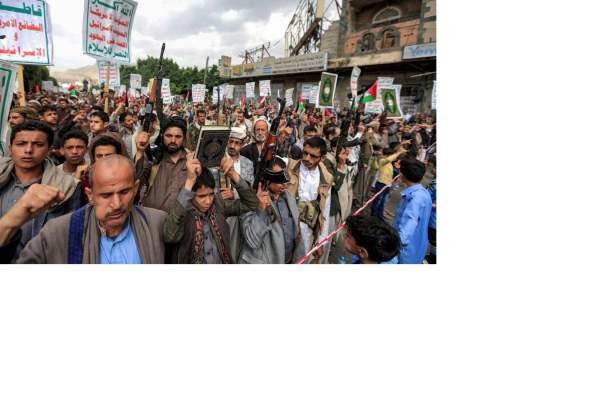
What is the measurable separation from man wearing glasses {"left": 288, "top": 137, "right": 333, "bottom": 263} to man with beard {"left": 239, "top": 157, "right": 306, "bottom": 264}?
598mm

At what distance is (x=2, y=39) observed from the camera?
8.72 ft

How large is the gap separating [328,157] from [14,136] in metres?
2.78

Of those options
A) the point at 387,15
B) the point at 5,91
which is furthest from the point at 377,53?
the point at 5,91

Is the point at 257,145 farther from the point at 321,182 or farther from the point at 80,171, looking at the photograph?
the point at 80,171

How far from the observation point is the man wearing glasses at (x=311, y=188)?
339 centimetres

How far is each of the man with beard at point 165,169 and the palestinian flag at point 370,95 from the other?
462 cm

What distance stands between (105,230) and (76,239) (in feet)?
0.42

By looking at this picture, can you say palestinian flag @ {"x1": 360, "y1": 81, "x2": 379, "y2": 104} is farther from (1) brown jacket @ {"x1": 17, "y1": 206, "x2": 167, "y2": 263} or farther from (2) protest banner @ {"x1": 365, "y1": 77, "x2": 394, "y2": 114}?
(1) brown jacket @ {"x1": 17, "y1": 206, "x2": 167, "y2": 263}

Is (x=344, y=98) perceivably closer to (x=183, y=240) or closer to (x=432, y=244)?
(x=432, y=244)

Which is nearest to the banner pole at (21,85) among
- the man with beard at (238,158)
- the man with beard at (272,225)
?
the man with beard at (238,158)

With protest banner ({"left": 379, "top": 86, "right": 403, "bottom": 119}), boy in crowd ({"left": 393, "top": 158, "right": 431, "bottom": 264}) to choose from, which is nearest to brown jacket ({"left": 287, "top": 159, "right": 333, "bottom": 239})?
boy in crowd ({"left": 393, "top": 158, "right": 431, "bottom": 264})

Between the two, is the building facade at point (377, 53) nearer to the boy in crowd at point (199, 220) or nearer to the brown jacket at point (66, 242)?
the boy in crowd at point (199, 220)

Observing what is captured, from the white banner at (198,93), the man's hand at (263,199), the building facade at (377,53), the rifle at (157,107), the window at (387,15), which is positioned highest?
the window at (387,15)

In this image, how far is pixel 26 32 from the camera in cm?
279
